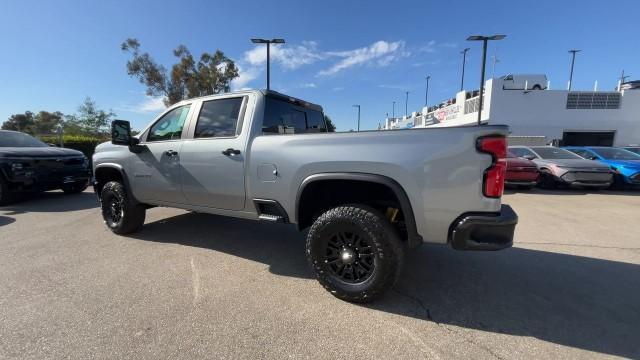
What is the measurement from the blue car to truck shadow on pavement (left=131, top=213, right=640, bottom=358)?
311 inches

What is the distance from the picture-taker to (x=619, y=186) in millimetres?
9188

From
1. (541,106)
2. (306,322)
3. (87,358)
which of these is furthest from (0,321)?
(541,106)

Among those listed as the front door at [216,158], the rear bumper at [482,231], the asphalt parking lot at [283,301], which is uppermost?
the front door at [216,158]

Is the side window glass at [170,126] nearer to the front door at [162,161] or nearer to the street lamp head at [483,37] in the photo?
the front door at [162,161]

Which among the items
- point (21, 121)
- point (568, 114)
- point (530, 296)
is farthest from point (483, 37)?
point (21, 121)

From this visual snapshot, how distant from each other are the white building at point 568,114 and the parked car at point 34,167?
22.6 meters

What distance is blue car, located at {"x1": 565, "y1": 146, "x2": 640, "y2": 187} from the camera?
881 centimetres

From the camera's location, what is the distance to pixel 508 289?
9.46ft

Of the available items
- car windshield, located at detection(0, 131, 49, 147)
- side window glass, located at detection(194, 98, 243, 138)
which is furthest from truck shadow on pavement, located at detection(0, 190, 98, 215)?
side window glass, located at detection(194, 98, 243, 138)

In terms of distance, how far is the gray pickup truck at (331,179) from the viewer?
7.16 feet

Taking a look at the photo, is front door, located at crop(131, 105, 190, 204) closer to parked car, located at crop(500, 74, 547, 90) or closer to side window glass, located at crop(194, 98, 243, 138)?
side window glass, located at crop(194, 98, 243, 138)

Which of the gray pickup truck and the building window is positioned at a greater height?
the building window

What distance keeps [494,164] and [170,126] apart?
146 inches

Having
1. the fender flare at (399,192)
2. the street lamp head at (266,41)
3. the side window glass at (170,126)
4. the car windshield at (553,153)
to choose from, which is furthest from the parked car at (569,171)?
the street lamp head at (266,41)
